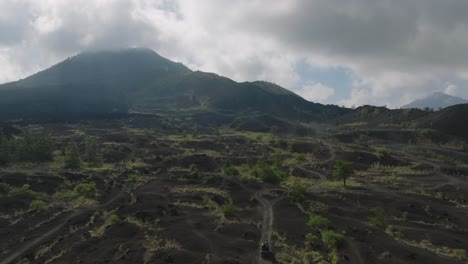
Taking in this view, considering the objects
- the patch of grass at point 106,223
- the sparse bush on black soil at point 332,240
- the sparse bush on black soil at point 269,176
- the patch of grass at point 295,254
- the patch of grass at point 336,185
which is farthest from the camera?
the sparse bush on black soil at point 269,176

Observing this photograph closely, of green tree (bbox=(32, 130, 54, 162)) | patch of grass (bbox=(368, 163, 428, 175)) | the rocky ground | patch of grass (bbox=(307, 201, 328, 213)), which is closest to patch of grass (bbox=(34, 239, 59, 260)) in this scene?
the rocky ground

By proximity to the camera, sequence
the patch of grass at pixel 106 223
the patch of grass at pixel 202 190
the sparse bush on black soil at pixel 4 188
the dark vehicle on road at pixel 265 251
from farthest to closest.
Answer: the patch of grass at pixel 202 190 < the sparse bush on black soil at pixel 4 188 < the patch of grass at pixel 106 223 < the dark vehicle on road at pixel 265 251

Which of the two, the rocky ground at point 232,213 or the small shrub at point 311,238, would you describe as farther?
the small shrub at point 311,238

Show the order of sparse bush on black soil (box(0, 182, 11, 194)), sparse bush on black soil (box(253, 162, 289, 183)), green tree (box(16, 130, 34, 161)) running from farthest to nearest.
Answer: green tree (box(16, 130, 34, 161)), sparse bush on black soil (box(253, 162, 289, 183)), sparse bush on black soil (box(0, 182, 11, 194))

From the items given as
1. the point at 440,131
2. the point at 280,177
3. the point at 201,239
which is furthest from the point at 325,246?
the point at 440,131

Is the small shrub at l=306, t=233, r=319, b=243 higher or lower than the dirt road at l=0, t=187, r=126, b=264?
higher

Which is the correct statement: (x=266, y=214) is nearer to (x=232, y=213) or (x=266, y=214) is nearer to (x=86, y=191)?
(x=232, y=213)

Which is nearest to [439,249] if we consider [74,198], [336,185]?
[336,185]

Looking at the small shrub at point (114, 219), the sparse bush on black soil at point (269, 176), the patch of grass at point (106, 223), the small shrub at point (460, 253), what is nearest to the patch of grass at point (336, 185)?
the sparse bush on black soil at point (269, 176)

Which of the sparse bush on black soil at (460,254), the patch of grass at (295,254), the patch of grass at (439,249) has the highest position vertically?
the sparse bush on black soil at (460,254)

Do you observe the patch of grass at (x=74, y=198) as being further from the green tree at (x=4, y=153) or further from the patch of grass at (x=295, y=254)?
the patch of grass at (x=295, y=254)

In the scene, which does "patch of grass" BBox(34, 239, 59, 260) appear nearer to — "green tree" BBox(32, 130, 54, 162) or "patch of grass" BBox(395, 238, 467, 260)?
"patch of grass" BBox(395, 238, 467, 260)

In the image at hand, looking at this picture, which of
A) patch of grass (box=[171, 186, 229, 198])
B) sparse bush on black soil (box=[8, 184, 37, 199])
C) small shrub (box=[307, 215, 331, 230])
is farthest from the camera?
patch of grass (box=[171, 186, 229, 198])
